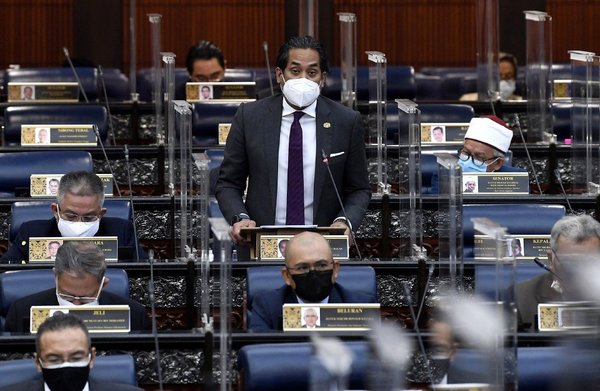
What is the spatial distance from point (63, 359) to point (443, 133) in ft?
14.0

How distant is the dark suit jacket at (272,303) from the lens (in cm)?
571

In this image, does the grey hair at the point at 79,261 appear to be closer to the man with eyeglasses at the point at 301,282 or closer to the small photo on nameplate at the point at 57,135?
the man with eyeglasses at the point at 301,282

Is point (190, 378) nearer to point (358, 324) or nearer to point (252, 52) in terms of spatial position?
point (358, 324)

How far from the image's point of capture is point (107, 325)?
559 cm

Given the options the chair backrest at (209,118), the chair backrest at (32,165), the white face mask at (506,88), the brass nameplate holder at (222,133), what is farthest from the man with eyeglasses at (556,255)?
the white face mask at (506,88)

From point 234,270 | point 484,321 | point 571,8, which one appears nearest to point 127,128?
point 234,270

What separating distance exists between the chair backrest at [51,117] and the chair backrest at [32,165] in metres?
1.12

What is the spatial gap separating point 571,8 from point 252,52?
296cm

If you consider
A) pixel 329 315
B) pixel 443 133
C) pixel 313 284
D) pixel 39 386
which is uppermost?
pixel 443 133

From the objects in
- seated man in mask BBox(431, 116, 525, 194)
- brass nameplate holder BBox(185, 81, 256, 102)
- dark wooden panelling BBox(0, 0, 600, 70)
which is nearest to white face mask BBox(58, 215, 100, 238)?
seated man in mask BBox(431, 116, 525, 194)

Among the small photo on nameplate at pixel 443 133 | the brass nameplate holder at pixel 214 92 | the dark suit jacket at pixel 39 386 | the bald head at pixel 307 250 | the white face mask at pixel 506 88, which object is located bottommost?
the dark suit jacket at pixel 39 386

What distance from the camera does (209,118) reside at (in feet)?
31.1

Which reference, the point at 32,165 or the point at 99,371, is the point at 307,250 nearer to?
the point at 99,371

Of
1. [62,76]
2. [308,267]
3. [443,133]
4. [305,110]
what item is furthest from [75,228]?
[62,76]
